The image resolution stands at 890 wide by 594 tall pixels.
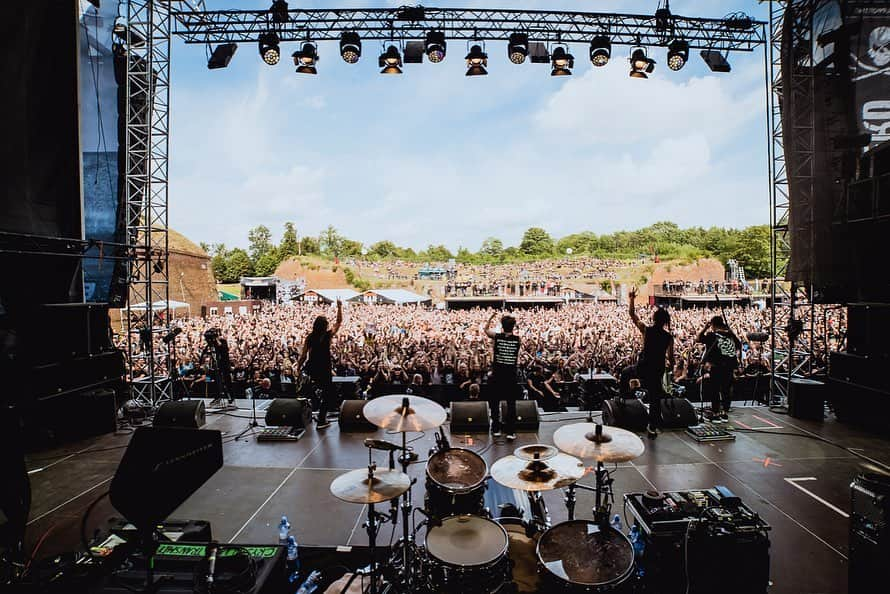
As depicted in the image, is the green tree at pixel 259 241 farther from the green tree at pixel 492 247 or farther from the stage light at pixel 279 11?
the stage light at pixel 279 11

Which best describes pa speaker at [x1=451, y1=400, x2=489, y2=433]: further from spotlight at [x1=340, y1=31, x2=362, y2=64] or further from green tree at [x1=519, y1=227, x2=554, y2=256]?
green tree at [x1=519, y1=227, x2=554, y2=256]

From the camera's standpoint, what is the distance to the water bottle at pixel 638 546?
2528 millimetres

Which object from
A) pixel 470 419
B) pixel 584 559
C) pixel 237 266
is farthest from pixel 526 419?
pixel 237 266

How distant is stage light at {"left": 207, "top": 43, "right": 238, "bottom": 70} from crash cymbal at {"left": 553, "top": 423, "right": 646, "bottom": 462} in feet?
27.4

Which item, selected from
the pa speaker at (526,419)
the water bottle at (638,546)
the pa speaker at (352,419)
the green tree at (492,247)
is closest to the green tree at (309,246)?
the green tree at (492,247)

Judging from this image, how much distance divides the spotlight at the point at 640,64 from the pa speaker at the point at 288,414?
25.6ft

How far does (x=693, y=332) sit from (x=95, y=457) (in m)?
13.0

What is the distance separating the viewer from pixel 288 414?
544 cm

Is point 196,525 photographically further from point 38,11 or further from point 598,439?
point 38,11

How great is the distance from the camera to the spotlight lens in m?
7.22

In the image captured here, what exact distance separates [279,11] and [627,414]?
8047 mm

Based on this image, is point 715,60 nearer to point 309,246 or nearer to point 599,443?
point 599,443

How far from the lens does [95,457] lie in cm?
475

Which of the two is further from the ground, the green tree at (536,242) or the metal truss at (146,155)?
the green tree at (536,242)
